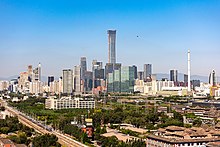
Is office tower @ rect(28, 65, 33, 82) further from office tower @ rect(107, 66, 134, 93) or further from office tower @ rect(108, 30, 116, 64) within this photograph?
office tower @ rect(108, 30, 116, 64)

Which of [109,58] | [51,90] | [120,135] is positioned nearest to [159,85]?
[51,90]

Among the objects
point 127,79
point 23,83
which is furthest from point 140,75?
point 23,83

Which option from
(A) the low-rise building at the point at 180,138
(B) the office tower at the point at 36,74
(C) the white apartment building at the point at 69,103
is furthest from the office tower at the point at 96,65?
(A) the low-rise building at the point at 180,138

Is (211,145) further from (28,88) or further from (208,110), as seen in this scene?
(28,88)

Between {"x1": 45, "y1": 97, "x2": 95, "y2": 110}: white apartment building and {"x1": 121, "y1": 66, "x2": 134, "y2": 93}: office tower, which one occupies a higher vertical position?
{"x1": 121, "y1": 66, "x2": 134, "y2": 93}: office tower

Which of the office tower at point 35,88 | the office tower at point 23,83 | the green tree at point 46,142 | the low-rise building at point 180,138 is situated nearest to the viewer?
the low-rise building at point 180,138

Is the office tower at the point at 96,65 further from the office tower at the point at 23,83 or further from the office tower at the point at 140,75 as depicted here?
the office tower at the point at 23,83

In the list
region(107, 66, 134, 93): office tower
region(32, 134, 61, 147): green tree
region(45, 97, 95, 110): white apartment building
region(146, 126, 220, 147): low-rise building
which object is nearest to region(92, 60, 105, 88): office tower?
region(107, 66, 134, 93): office tower

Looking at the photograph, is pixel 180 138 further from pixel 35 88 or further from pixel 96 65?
pixel 96 65
